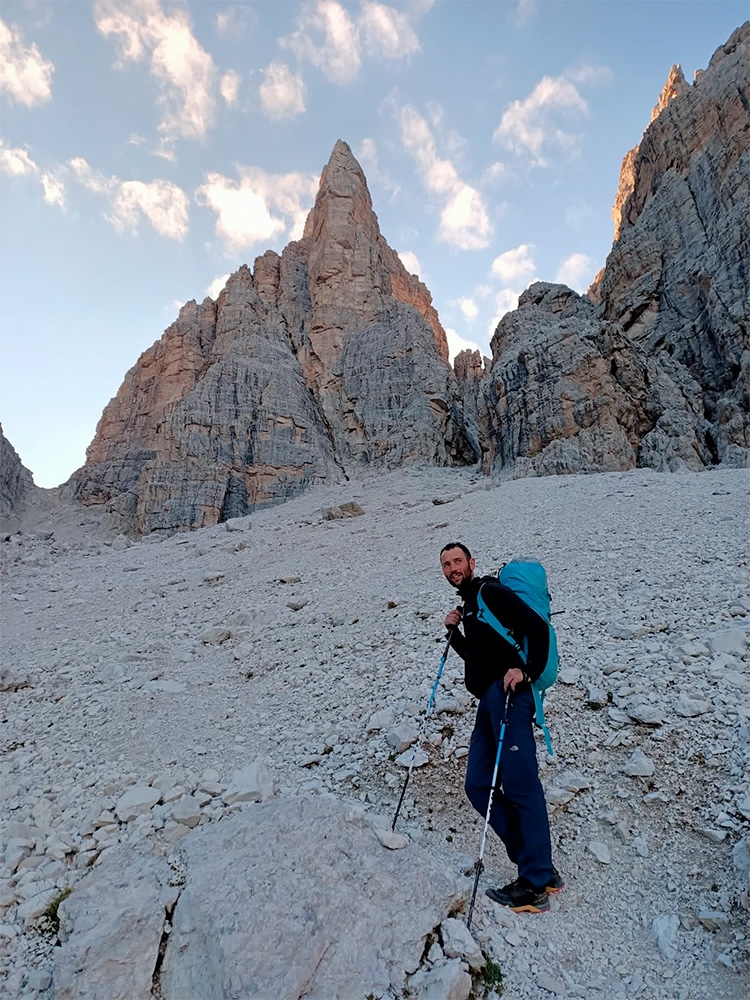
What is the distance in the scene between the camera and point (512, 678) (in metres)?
3.64

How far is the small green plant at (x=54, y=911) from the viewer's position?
10.8 feet

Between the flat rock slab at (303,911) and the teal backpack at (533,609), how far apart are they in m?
1.29

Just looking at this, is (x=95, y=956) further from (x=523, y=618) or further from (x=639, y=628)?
(x=639, y=628)

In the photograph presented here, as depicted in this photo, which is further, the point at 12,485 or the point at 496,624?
the point at 12,485

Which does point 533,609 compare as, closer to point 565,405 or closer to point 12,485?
point 565,405

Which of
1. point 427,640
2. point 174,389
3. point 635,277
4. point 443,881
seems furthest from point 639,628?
point 174,389

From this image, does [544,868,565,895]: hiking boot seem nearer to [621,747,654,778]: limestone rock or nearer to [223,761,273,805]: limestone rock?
[621,747,654,778]: limestone rock

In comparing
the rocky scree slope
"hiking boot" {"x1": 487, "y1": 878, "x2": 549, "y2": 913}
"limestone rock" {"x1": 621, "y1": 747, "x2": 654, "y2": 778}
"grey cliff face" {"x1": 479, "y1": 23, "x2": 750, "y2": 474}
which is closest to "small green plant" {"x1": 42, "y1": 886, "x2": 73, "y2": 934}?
the rocky scree slope

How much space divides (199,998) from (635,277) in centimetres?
4039

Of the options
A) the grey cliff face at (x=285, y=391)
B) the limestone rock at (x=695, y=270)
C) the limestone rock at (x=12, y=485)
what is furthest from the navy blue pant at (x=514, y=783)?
the limestone rock at (x=12, y=485)

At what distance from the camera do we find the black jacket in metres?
3.71

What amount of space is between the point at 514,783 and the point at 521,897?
61cm

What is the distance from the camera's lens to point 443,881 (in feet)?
10.7

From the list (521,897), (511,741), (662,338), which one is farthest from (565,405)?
(521,897)
